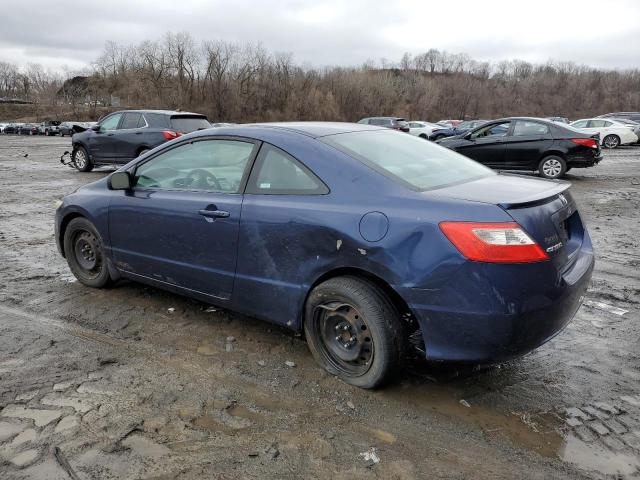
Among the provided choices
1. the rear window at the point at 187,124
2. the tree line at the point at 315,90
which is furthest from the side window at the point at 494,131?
the tree line at the point at 315,90

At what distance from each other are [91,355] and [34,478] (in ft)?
4.12

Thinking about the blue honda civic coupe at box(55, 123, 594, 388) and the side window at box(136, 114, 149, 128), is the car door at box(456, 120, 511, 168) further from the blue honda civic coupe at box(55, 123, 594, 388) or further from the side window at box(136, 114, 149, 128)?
the blue honda civic coupe at box(55, 123, 594, 388)

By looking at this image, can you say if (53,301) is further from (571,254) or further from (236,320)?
(571,254)

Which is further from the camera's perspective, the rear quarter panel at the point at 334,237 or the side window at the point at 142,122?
the side window at the point at 142,122

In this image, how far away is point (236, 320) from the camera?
415 cm

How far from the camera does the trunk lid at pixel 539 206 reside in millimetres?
2748

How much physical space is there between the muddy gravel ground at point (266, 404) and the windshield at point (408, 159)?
4.02 ft

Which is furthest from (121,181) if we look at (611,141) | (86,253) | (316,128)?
(611,141)

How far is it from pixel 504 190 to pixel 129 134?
1179 cm

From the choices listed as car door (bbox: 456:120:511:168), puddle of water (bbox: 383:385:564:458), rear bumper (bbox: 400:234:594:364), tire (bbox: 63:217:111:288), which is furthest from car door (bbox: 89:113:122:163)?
rear bumper (bbox: 400:234:594:364)

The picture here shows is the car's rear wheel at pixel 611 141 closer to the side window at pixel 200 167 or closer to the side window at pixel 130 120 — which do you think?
the side window at pixel 130 120

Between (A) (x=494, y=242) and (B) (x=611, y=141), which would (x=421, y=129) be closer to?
(B) (x=611, y=141)

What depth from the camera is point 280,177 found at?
11.2 ft

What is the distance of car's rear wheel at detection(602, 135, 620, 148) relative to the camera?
26141 millimetres
